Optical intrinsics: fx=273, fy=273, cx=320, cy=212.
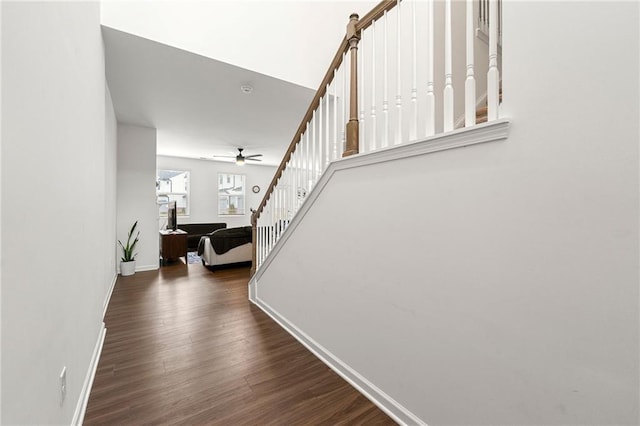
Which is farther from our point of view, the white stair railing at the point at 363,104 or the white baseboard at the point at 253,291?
the white baseboard at the point at 253,291

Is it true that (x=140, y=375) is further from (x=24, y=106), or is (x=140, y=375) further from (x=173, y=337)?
(x=24, y=106)

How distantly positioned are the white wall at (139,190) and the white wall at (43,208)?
347 cm

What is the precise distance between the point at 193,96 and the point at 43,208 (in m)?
2.99

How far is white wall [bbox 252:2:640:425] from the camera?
0.80 m

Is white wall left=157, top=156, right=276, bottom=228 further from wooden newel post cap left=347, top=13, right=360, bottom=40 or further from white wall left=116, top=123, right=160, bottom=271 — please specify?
wooden newel post cap left=347, top=13, right=360, bottom=40

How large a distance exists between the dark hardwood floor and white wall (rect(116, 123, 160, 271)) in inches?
73.4

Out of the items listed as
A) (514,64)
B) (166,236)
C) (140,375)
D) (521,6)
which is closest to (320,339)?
(140,375)

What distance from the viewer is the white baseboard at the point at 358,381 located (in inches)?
57.1

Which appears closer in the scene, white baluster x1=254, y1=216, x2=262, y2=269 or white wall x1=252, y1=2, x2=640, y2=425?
white wall x1=252, y1=2, x2=640, y2=425

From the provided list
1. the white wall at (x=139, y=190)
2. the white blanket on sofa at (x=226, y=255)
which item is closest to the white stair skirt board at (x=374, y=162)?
the white blanket on sofa at (x=226, y=255)

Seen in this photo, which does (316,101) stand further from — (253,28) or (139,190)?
(139,190)

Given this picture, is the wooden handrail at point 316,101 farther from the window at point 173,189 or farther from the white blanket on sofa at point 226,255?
the window at point 173,189

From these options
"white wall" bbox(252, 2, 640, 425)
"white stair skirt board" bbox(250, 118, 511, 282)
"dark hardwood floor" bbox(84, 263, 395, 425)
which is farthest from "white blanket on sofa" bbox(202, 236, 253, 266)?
"white wall" bbox(252, 2, 640, 425)

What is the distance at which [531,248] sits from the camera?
0.98 meters
